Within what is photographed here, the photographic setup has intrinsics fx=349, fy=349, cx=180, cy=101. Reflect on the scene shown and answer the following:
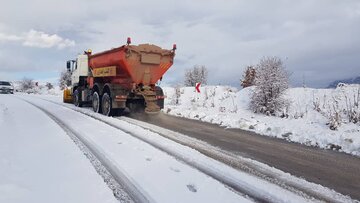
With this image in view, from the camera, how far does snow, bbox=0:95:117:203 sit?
4.65 m

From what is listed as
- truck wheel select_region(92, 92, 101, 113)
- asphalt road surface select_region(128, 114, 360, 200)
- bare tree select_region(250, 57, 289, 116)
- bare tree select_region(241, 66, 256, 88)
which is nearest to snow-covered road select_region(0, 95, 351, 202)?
asphalt road surface select_region(128, 114, 360, 200)

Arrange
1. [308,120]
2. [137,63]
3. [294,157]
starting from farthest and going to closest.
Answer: [137,63], [308,120], [294,157]

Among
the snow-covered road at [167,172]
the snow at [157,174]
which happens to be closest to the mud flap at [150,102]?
the snow-covered road at [167,172]

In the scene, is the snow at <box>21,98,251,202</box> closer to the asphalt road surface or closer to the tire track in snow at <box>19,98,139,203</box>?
the tire track in snow at <box>19,98,139,203</box>

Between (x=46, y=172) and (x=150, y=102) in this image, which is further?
(x=150, y=102)

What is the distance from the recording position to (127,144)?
803 centimetres

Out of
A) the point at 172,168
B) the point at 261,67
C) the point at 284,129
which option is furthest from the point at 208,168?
the point at 261,67

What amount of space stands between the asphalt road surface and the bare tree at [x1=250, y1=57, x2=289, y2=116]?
4.98 meters

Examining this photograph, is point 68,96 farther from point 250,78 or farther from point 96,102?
point 250,78

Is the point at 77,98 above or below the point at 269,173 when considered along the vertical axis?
above

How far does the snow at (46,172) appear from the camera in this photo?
465 centimetres

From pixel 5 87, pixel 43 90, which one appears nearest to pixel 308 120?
pixel 5 87

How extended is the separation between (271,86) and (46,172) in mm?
11658

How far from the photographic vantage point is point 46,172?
5742mm
